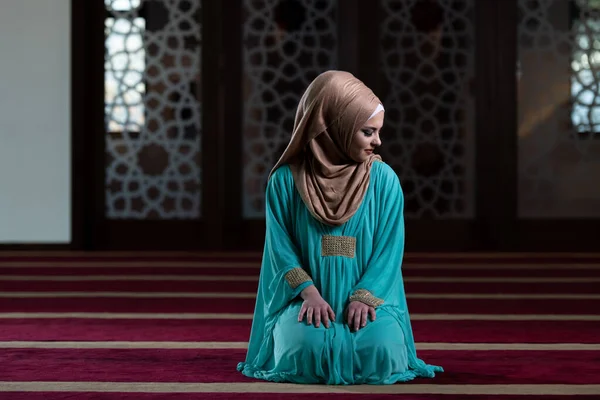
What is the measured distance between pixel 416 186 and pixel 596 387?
4.13 metres

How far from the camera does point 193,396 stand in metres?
2.28

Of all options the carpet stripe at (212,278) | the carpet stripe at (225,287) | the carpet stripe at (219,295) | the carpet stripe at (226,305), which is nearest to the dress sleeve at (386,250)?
the carpet stripe at (226,305)

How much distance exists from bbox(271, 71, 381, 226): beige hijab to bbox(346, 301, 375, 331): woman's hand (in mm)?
218

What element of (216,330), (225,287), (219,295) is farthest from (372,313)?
(225,287)

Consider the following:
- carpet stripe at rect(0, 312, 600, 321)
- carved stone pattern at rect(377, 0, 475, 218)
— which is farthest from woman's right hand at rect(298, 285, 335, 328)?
carved stone pattern at rect(377, 0, 475, 218)

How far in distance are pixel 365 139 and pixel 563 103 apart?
14.1 ft

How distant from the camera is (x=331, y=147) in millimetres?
2490

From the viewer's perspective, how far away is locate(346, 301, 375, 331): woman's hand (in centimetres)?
238

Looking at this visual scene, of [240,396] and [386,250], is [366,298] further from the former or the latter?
[240,396]

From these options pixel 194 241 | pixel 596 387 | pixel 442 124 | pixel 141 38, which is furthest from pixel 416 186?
pixel 596 387

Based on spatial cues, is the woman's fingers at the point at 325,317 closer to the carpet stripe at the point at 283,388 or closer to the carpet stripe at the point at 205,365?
the carpet stripe at the point at 283,388

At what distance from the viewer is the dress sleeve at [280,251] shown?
2467mm

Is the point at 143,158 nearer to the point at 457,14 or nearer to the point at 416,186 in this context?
the point at 416,186

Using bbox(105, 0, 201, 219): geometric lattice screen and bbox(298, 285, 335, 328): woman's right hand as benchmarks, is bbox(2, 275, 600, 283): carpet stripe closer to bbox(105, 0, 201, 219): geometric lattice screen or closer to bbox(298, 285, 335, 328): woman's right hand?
bbox(105, 0, 201, 219): geometric lattice screen
